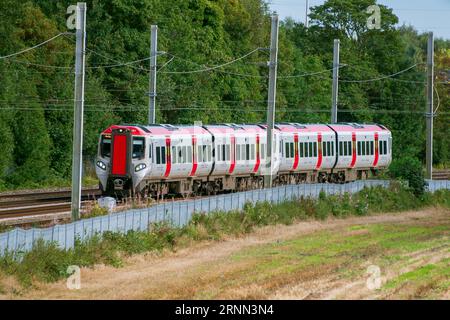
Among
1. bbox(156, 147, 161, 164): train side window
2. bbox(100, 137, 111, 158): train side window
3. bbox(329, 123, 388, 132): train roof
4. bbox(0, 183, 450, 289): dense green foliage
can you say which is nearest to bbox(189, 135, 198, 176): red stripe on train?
bbox(156, 147, 161, 164): train side window

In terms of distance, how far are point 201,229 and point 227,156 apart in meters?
18.3

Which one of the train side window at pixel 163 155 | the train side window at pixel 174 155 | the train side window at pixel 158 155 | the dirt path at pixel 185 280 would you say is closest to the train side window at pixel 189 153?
the train side window at pixel 174 155

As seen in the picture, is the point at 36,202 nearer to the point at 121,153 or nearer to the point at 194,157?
the point at 121,153

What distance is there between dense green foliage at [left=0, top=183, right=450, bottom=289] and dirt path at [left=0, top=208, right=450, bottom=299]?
0.43 meters

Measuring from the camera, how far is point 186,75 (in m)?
75.9

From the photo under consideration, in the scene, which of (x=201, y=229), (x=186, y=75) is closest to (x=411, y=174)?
(x=201, y=229)

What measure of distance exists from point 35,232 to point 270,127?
20.3m

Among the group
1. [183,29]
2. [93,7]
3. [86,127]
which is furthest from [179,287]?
[183,29]

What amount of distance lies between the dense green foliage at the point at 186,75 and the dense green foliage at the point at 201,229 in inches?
684

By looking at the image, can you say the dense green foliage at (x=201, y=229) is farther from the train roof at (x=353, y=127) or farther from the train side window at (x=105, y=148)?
the train roof at (x=353, y=127)

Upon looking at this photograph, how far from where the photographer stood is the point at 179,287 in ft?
81.4

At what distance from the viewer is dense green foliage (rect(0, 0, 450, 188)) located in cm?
5881

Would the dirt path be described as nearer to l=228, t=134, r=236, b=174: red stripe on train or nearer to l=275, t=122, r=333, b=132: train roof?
l=228, t=134, r=236, b=174: red stripe on train
